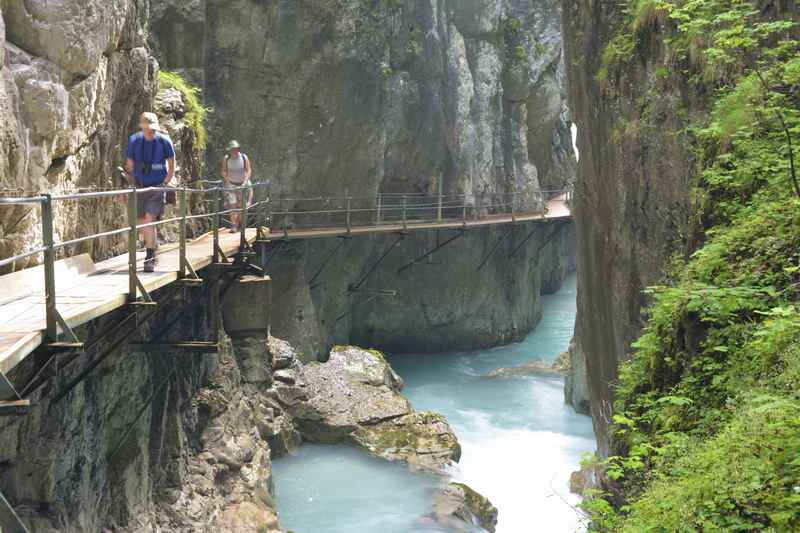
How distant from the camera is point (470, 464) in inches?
659

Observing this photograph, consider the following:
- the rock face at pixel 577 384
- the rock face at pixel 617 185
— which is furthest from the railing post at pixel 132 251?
the rock face at pixel 577 384

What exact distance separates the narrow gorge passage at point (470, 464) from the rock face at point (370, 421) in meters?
0.31

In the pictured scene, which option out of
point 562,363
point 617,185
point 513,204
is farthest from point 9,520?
point 513,204

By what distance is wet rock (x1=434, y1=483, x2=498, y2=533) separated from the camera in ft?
42.5

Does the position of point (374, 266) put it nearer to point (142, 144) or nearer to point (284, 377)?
point (284, 377)

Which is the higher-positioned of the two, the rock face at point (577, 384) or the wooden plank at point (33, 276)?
the wooden plank at point (33, 276)

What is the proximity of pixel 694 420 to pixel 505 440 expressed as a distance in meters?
14.4

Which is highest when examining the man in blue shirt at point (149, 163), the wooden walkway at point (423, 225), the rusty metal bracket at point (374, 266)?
the man in blue shirt at point (149, 163)

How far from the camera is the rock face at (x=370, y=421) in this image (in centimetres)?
1549

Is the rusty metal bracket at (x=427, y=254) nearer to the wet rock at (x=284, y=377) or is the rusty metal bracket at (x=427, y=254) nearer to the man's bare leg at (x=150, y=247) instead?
the wet rock at (x=284, y=377)

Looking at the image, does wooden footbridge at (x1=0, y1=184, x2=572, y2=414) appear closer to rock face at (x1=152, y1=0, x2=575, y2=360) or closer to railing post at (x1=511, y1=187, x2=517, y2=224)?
rock face at (x1=152, y1=0, x2=575, y2=360)

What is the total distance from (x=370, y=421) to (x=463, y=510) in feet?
11.2

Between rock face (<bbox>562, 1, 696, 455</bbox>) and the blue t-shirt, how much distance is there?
4.51 metres

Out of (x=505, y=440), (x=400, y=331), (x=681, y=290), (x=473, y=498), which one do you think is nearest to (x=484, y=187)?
(x=400, y=331)
